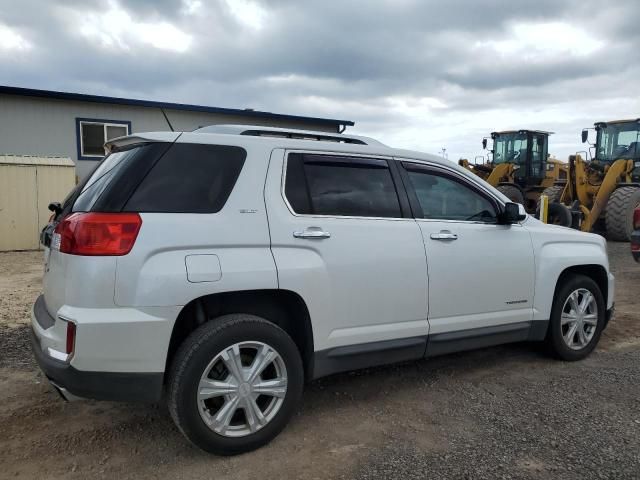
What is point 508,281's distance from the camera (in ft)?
13.3

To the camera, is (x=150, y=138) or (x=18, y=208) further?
(x=18, y=208)

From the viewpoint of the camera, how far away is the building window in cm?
1406

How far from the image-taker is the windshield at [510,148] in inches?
682

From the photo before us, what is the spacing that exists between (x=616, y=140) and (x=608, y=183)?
188cm

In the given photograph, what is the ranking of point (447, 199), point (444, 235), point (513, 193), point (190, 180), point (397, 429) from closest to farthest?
1. point (190, 180)
2. point (397, 429)
3. point (444, 235)
4. point (447, 199)
5. point (513, 193)

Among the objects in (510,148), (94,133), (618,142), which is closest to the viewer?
(94,133)

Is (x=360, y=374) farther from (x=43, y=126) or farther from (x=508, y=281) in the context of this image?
(x=43, y=126)

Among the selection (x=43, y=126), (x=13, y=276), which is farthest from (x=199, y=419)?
(x=43, y=126)

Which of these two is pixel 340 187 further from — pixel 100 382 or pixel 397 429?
pixel 100 382

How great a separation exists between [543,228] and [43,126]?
43.5ft

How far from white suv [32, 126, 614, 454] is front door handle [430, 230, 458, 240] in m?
0.01

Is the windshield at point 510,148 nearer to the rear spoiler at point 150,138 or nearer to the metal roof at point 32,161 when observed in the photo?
the metal roof at point 32,161

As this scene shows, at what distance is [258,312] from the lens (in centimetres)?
320

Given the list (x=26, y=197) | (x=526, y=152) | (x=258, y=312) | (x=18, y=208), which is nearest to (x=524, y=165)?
(x=526, y=152)
